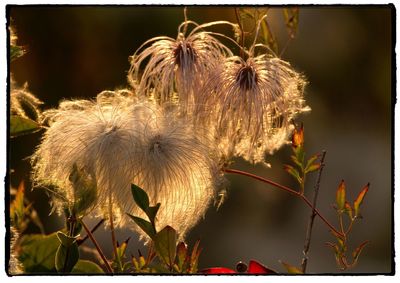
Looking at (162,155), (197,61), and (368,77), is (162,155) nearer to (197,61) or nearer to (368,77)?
(197,61)

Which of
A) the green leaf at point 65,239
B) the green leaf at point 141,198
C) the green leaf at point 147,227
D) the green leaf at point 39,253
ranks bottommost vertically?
the green leaf at point 39,253

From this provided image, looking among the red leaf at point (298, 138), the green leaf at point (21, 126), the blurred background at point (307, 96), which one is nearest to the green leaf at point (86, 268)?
the green leaf at point (21, 126)

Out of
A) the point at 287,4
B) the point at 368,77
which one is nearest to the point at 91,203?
the point at 287,4

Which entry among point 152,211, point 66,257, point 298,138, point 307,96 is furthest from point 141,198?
point 307,96

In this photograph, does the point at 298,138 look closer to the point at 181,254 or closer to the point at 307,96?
the point at 181,254

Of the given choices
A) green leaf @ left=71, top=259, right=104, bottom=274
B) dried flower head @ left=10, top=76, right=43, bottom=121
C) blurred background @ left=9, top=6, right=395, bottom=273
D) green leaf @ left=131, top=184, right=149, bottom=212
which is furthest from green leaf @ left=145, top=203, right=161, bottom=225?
blurred background @ left=9, top=6, right=395, bottom=273

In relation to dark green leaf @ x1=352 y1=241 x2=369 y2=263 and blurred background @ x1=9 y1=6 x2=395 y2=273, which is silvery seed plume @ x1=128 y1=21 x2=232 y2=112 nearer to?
dark green leaf @ x1=352 y1=241 x2=369 y2=263

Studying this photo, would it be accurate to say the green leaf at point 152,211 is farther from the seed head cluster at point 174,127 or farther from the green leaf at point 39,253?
the green leaf at point 39,253
